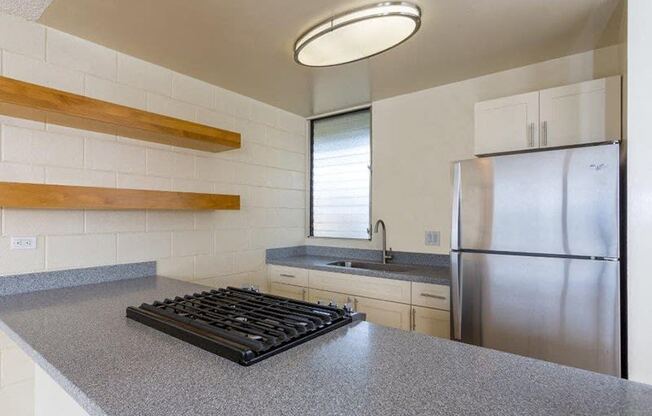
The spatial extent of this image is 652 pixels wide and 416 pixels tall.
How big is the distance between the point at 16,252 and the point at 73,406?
1022mm

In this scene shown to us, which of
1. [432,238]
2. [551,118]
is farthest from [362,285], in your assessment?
[551,118]

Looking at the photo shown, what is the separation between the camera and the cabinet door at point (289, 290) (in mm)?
2891

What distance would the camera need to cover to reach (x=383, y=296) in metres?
2.47

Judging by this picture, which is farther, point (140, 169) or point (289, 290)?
point (289, 290)

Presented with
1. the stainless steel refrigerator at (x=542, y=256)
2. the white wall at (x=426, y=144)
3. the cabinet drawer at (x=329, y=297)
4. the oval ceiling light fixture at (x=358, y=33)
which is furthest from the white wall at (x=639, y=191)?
the cabinet drawer at (x=329, y=297)

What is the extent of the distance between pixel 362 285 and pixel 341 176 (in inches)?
50.9

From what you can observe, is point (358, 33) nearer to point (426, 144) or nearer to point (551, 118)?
point (551, 118)

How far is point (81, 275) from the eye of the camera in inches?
77.5

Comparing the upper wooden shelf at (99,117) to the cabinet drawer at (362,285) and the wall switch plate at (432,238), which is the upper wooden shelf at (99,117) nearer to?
the cabinet drawer at (362,285)

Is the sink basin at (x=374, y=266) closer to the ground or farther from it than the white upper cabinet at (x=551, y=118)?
closer to the ground

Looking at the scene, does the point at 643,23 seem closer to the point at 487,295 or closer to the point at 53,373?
the point at 487,295

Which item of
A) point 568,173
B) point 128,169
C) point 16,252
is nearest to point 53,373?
point 16,252

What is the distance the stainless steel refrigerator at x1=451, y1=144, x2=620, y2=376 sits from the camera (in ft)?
5.09

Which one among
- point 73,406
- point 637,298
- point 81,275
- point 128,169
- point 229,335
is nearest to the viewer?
point 229,335
